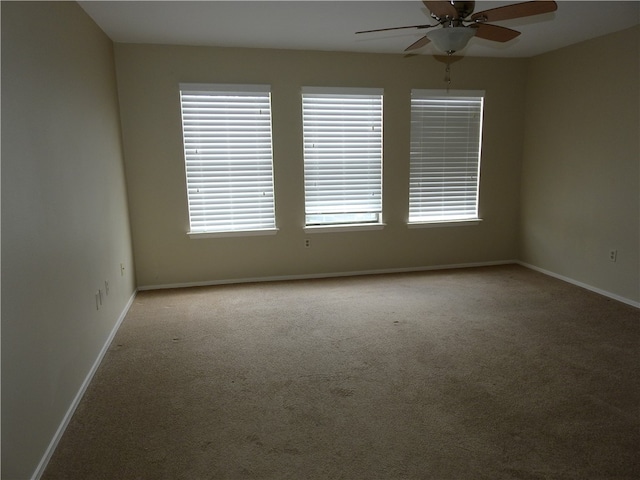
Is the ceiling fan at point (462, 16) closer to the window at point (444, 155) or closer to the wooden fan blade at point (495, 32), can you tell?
the wooden fan blade at point (495, 32)

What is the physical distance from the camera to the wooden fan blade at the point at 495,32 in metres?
2.55

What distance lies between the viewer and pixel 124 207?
418 centimetres

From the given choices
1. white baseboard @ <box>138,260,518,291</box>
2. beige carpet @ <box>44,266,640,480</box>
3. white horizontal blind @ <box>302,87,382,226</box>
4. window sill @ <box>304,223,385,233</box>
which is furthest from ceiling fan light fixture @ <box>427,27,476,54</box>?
white baseboard @ <box>138,260,518,291</box>

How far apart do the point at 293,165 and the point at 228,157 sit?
728 millimetres

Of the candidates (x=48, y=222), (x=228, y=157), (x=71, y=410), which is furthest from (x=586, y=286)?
(x=48, y=222)

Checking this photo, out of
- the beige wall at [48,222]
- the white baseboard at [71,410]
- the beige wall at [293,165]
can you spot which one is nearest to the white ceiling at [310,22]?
the beige wall at [293,165]

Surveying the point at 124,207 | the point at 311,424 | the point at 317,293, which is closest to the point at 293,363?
the point at 311,424

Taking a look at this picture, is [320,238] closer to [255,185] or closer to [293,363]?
[255,185]

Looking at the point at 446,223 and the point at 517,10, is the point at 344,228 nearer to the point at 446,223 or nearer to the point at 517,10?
the point at 446,223

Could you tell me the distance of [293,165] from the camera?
15.5ft

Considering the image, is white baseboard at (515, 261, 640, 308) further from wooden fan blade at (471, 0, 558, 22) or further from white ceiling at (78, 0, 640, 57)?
wooden fan blade at (471, 0, 558, 22)

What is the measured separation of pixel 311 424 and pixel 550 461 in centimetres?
118

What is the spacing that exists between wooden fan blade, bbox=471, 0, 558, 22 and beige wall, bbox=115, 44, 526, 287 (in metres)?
2.50

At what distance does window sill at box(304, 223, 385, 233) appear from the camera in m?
4.90
